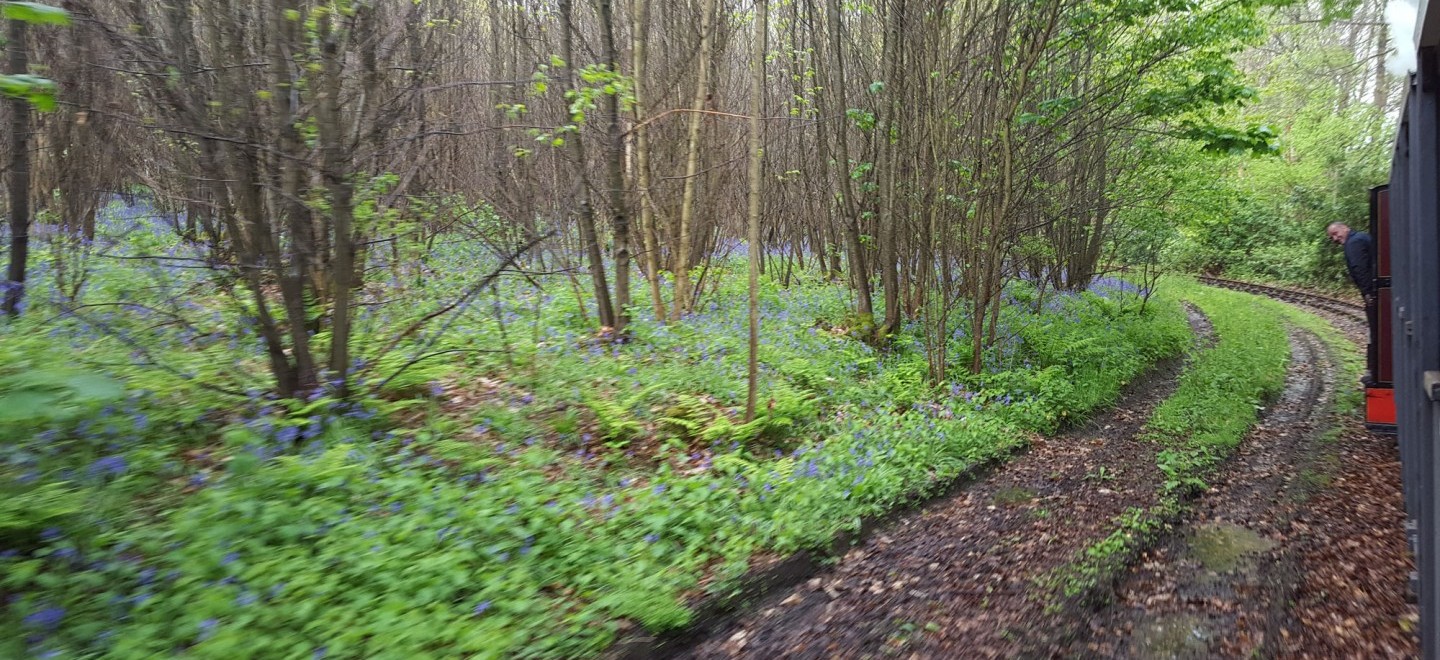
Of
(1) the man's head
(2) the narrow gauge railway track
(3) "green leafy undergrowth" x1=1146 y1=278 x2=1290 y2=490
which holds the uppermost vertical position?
(1) the man's head

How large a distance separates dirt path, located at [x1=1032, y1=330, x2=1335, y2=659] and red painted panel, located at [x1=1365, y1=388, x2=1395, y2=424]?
53 cm

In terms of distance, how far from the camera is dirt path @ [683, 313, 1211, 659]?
3.59 m

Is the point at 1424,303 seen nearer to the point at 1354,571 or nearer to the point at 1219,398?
the point at 1354,571

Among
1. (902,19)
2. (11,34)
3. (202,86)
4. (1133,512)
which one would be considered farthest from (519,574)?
(902,19)

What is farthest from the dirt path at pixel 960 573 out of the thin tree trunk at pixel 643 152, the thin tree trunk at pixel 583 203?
the thin tree trunk at pixel 643 152

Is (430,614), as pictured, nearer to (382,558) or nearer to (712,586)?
(382,558)

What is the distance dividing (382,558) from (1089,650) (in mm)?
3345

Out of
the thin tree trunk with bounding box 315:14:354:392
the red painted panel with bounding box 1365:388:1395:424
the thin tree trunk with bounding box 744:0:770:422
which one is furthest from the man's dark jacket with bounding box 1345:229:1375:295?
the thin tree trunk with bounding box 315:14:354:392

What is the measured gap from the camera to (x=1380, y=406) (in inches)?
261

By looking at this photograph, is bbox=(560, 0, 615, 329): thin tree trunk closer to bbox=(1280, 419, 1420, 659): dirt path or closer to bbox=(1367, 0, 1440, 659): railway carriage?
bbox=(1367, 0, 1440, 659): railway carriage

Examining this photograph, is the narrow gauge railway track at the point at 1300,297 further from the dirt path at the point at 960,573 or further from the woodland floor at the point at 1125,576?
the dirt path at the point at 960,573

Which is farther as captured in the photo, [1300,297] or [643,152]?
[1300,297]

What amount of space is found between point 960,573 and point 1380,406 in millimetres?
5150

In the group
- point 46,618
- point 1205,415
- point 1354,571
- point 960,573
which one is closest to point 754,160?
point 960,573
